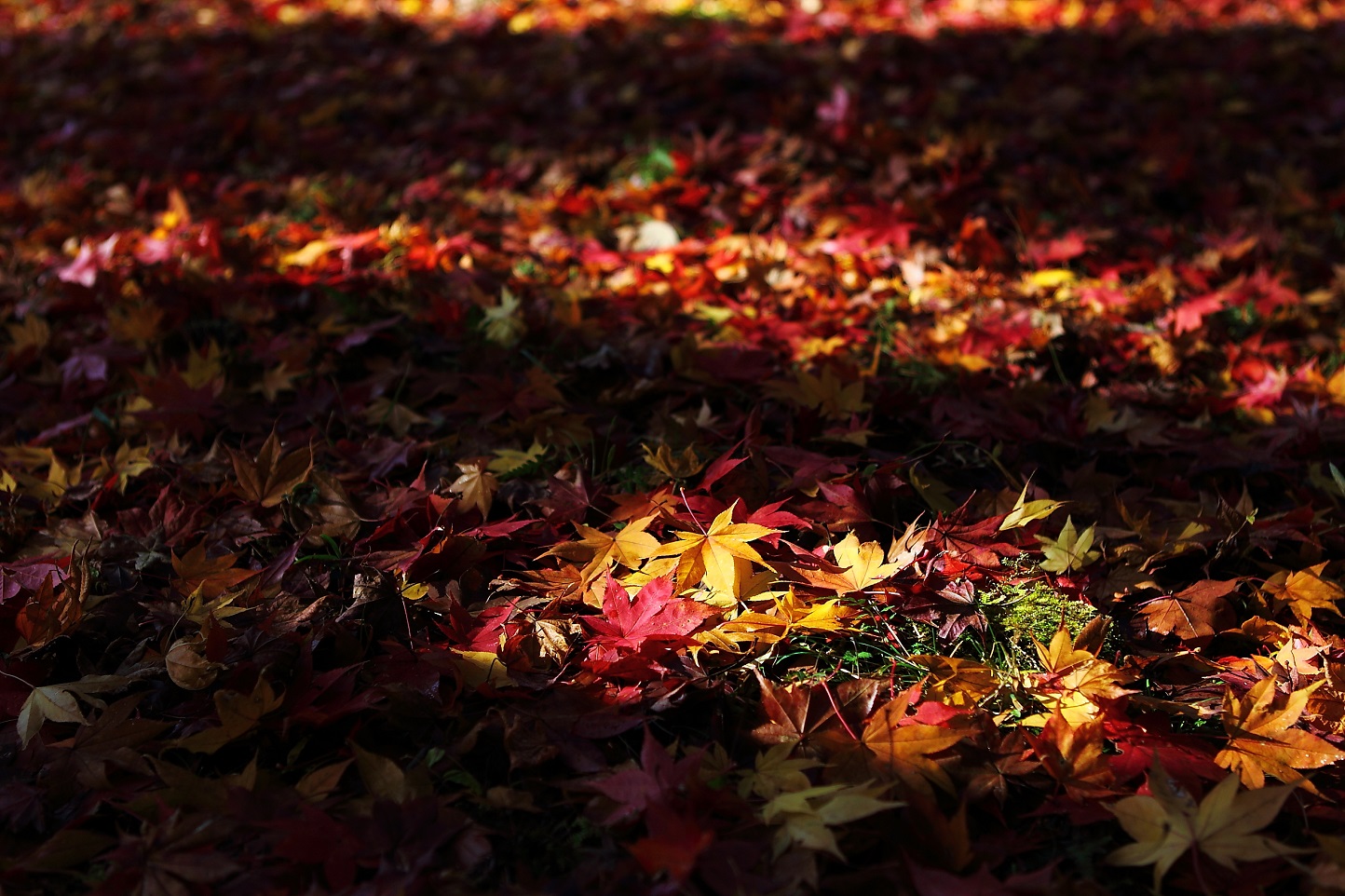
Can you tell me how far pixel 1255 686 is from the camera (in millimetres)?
1294

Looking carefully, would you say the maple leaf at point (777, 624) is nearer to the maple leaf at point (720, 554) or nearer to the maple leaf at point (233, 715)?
the maple leaf at point (720, 554)

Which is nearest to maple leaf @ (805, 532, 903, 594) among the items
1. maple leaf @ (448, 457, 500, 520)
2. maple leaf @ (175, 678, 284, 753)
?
maple leaf @ (448, 457, 500, 520)

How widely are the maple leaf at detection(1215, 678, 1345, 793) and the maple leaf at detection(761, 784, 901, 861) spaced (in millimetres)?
459

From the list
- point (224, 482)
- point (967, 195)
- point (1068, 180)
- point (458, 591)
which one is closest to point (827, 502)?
point (458, 591)

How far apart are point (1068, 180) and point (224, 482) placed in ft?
8.54

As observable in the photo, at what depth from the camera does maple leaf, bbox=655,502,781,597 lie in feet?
4.71

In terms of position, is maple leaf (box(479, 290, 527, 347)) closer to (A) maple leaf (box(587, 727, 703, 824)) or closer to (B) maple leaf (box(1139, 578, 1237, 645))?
(A) maple leaf (box(587, 727, 703, 824))

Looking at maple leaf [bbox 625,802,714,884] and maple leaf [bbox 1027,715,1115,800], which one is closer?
maple leaf [bbox 625,802,714,884]

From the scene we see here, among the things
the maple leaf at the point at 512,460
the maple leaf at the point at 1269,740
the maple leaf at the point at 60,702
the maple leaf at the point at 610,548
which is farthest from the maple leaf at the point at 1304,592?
the maple leaf at the point at 60,702

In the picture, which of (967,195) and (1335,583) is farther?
(967,195)

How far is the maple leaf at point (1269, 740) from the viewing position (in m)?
1.23

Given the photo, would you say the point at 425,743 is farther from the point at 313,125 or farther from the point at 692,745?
the point at 313,125

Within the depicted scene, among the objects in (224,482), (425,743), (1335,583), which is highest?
(224,482)

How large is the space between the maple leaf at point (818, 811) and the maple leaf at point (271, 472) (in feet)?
3.23
